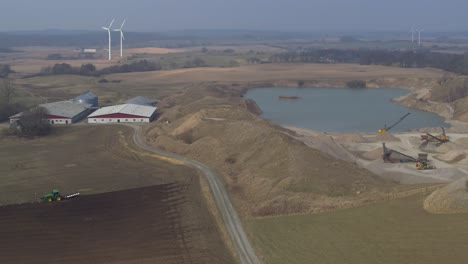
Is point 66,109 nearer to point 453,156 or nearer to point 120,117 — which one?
point 120,117

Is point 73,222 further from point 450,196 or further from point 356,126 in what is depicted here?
point 356,126

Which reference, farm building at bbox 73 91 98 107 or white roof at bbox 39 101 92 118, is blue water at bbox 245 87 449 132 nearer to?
farm building at bbox 73 91 98 107

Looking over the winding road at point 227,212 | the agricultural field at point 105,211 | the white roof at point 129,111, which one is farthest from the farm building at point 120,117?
the winding road at point 227,212

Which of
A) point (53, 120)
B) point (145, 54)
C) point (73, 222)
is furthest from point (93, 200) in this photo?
point (145, 54)

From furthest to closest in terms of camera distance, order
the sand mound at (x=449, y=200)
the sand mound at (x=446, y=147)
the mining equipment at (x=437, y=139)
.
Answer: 1. the mining equipment at (x=437, y=139)
2. the sand mound at (x=446, y=147)
3. the sand mound at (x=449, y=200)

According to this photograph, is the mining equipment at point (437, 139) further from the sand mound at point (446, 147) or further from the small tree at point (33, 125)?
the small tree at point (33, 125)

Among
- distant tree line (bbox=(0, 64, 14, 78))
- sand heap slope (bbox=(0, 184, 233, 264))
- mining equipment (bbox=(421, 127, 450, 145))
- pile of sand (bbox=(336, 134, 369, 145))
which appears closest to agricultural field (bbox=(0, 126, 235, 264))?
sand heap slope (bbox=(0, 184, 233, 264))
